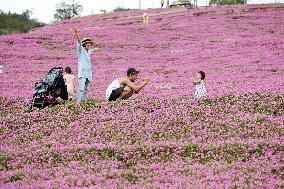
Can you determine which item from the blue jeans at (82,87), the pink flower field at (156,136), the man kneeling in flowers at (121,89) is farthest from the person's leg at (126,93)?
the blue jeans at (82,87)

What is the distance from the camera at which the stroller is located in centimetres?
1933

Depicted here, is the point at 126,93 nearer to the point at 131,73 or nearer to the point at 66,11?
the point at 131,73

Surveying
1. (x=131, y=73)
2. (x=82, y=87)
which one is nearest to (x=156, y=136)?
(x=131, y=73)

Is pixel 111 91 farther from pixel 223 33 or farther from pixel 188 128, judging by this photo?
pixel 223 33

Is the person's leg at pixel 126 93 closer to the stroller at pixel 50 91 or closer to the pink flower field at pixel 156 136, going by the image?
the pink flower field at pixel 156 136

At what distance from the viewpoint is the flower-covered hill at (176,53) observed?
91.8 ft

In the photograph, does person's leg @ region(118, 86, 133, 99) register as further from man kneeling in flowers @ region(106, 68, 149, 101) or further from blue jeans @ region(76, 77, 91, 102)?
blue jeans @ region(76, 77, 91, 102)

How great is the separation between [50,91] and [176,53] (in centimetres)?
2362

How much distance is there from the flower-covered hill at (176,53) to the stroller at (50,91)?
16.1 ft

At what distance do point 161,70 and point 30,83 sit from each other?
30.7ft

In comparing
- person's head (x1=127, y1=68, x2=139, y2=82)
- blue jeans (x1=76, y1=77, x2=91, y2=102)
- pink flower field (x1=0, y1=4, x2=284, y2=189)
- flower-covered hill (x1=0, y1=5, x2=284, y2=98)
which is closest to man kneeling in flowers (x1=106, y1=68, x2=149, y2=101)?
person's head (x1=127, y1=68, x2=139, y2=82)

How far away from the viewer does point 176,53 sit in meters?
41.9

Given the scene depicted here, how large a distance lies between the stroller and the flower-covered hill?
491 centimetres

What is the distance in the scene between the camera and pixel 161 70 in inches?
1346
